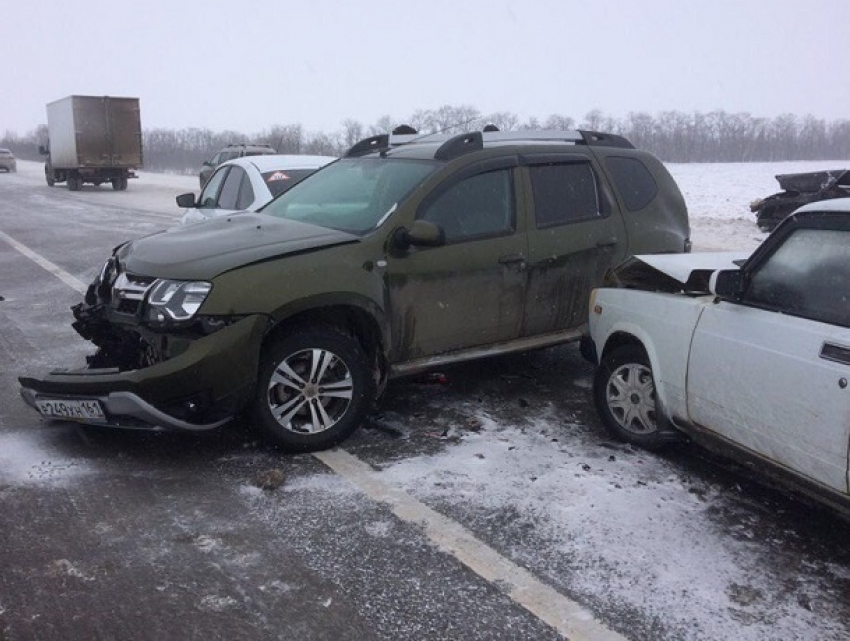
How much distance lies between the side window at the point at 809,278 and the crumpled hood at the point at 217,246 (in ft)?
7.67

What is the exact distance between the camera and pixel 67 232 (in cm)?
1627

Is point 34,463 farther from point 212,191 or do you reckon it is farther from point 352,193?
point 212,191

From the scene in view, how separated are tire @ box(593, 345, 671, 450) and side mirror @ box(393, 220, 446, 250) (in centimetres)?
134

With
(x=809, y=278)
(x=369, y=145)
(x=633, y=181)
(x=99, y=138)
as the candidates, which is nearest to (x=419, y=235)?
(x=369, y=145)

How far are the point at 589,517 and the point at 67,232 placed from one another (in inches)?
594

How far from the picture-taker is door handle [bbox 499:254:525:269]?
5.35 metres

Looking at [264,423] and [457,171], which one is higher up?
[457,171]

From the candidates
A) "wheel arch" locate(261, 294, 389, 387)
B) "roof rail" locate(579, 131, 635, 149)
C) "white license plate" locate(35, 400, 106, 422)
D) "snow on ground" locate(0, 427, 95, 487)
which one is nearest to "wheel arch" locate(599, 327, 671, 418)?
"wheel arch" locate(261, 294, 389, 387)

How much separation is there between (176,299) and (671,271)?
2.88m

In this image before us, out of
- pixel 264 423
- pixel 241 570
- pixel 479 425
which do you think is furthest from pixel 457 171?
pixel 241 570

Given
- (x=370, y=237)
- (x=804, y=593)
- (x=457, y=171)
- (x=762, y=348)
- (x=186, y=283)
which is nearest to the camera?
(x=804, y=593)

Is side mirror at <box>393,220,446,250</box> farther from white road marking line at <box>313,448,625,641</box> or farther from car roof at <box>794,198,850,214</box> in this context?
car roof at <box>794,198,850,214</box>

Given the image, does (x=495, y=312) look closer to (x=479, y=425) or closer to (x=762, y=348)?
(x=479, y=425)

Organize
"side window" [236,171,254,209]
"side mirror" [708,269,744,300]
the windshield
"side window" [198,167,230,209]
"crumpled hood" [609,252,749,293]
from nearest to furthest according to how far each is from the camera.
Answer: "side mirror" [708,269,744,300], "crumpled hood" [609,252,749,293], the windshield, "side window" [236,171,254,209], "side window" [198,167,230,209]
